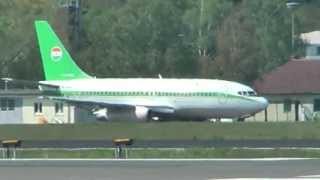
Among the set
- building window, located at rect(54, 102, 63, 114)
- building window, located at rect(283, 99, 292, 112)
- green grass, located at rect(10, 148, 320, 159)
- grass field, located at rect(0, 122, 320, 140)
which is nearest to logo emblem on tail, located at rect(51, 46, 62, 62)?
building window, located at rect(54, 102, 63, 114)

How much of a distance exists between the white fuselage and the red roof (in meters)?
16.9

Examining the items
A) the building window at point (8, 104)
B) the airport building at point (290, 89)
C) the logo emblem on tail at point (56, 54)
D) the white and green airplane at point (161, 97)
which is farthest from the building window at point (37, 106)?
the airport building at point (290, 89)

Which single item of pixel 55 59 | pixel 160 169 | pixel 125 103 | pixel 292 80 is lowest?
pixel 160 169

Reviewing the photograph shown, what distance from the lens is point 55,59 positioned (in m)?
68.8

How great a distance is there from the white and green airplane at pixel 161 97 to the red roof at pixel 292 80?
55.0 feet

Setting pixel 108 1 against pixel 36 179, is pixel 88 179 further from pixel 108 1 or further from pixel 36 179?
pixel 108 1

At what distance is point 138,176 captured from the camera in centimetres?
2319

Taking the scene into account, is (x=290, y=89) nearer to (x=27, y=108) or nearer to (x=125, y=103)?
(x=125, y=103)

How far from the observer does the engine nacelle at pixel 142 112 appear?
6391cm

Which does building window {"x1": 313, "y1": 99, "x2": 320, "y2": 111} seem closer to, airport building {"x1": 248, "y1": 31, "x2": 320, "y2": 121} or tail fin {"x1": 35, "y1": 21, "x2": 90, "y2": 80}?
airport building {"x1": 248, "y1": 31, "x2": 320, "y2": 121}

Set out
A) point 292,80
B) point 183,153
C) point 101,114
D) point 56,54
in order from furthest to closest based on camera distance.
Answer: point 292,80 < point 56,54 < point 101,114 < point 183,153

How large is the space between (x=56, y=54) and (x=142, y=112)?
28.4 feet

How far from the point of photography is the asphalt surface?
36.9m

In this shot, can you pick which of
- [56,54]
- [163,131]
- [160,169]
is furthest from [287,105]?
[160,169]
